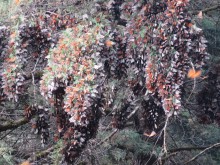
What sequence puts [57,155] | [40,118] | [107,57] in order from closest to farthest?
[107,57]
[40,118]
[57,155]

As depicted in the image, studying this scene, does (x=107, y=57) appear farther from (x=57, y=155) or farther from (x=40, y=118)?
(x=57, y=155)

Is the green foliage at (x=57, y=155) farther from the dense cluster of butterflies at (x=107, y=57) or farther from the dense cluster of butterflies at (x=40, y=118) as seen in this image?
the dense cluster of butterflies at (x=107, y=57)

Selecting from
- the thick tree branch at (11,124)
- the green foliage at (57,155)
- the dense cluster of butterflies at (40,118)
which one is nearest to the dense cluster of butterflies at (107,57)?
the dense cluster of butterflies at (40,118)

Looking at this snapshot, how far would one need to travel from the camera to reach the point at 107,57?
10.9 feet

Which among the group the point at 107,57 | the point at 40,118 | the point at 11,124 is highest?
the point at 107,57

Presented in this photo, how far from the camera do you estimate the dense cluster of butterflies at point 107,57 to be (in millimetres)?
2996

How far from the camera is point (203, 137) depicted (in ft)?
22.1

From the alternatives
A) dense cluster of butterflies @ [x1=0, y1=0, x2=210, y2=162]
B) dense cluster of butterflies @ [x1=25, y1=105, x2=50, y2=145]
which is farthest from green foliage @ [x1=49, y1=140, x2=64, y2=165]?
dense cluster of butterflies @ [x1=0, y1=0, x2=210, y2=162]

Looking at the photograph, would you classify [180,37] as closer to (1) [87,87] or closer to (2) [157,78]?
(2) [157,78]

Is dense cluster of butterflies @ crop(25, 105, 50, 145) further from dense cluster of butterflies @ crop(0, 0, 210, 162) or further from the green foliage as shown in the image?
the green foliage

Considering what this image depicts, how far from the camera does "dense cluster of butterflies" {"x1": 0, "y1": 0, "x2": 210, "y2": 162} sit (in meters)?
3.00

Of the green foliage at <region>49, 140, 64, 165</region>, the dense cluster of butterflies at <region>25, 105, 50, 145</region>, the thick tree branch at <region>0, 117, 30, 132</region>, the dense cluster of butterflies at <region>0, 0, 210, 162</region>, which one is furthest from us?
the thick tree branch at <region>0, 117, 30, 132</region>

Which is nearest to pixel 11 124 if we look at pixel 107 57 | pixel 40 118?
pixel 40 118

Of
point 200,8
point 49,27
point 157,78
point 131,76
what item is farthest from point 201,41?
point 200,8
